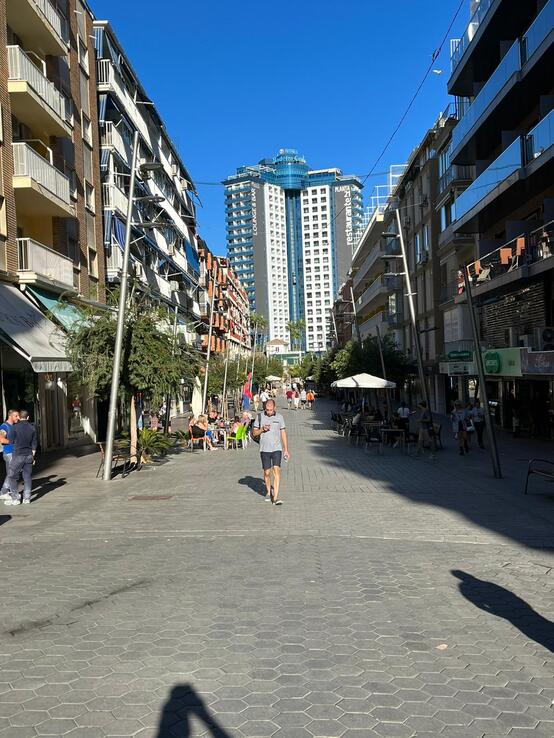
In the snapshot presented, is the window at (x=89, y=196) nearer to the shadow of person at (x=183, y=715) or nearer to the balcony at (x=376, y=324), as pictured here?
the shadow of person at (x=183, y=715)

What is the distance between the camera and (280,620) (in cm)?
547

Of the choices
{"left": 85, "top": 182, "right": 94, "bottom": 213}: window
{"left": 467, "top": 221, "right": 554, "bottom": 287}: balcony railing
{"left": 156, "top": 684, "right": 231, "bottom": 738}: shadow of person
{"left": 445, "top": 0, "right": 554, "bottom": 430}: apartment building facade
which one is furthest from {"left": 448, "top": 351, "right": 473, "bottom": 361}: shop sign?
{"left": 156, "top": 684, "right": 231, "bottom": 738}: shadow of person

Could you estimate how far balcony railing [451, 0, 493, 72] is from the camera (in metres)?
25.0

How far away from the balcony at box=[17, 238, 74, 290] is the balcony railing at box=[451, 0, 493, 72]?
17.7 m

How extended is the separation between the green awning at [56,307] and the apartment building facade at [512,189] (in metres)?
14.2

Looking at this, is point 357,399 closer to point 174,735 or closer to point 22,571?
point 22,571

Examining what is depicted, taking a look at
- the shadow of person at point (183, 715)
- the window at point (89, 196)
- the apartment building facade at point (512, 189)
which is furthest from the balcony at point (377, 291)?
the shadow of person at point (183, 715)

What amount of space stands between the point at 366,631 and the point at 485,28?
81.7 ft

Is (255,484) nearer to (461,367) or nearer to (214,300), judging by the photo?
(461,367)

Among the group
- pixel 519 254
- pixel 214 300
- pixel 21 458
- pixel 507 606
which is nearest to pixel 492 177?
pixel 519 254

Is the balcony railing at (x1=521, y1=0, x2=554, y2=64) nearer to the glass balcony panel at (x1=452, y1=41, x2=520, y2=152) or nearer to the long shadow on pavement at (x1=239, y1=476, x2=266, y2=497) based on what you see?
the glass balcony panel at (x1=452, y1=41, x2=520, y2=152)

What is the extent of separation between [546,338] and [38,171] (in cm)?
1644

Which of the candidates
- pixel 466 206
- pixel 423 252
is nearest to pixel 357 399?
pixel 423 252

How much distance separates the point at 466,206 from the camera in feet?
90.6
